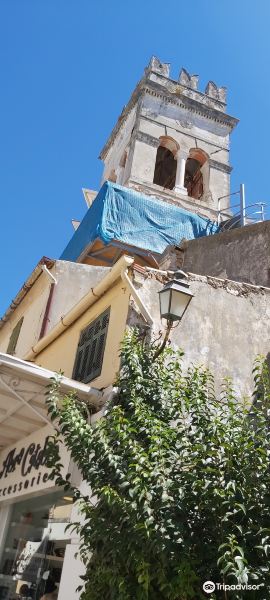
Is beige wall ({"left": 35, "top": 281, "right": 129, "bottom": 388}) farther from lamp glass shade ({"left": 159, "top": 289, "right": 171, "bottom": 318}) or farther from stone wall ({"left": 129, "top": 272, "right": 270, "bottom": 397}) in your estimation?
lamp glass shade ({"left": 159, "top": 289, "right": 171, "bottom": 318})

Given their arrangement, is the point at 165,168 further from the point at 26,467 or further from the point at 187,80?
the point at 26,467

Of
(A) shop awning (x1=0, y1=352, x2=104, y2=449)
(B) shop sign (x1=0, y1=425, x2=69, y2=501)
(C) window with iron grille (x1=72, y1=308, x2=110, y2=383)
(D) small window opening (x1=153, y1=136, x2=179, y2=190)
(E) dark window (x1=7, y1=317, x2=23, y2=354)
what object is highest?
(D) small window opening (x1=153, y1=136, x2=179, y2=190)

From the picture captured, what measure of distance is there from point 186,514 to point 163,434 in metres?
0.78

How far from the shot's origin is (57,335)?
1005 centimetres

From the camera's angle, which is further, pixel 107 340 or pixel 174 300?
pixel 107 340

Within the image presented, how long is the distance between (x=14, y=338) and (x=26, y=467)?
6.19 meters

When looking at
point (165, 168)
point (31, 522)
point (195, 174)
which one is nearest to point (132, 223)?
point (31, 522)

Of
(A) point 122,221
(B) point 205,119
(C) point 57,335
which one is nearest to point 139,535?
(C) point 57,335

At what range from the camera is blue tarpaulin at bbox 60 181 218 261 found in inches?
577

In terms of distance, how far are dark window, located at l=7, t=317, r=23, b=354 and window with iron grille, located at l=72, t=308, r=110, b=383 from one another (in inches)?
226

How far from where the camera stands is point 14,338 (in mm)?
14430

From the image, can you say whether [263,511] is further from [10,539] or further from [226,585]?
[10,539]

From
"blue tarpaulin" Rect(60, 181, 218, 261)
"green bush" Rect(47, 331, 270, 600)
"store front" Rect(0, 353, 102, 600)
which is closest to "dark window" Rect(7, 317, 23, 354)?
"blue tarpaulin" Rect(60, 181, 218, 261)

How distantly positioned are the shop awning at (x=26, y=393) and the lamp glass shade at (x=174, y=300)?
156 cm
